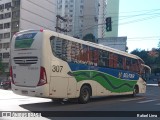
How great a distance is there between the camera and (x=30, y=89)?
538 inches

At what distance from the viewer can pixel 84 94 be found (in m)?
15.8

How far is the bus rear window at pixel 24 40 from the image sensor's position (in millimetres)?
13941

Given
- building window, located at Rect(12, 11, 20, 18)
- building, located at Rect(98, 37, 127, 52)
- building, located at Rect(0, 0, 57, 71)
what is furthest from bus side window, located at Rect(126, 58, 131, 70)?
building window, located at Rect(12, 11, 20, 18)

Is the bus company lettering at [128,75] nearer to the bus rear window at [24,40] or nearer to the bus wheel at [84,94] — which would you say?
the bus wheel at [84,94]

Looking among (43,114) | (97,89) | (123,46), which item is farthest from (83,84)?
(123,46)

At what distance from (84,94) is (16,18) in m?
60.2

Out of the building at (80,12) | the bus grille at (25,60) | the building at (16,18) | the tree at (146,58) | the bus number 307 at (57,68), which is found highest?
the building at (80,12)

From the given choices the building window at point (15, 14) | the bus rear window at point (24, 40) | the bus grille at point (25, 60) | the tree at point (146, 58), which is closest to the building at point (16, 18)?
the building window at point (15, 14)

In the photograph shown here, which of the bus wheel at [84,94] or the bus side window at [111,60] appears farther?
the bus side window at [111,60]

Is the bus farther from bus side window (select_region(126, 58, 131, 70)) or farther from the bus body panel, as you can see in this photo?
bus side window (select_region(126, 58, 131, 70))

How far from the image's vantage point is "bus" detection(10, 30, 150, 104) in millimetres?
13562

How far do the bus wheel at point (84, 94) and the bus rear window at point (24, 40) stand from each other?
12.0 feet

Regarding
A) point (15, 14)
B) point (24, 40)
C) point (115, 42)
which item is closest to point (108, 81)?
point (24, 40)

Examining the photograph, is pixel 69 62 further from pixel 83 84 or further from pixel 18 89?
pixel 18 89
